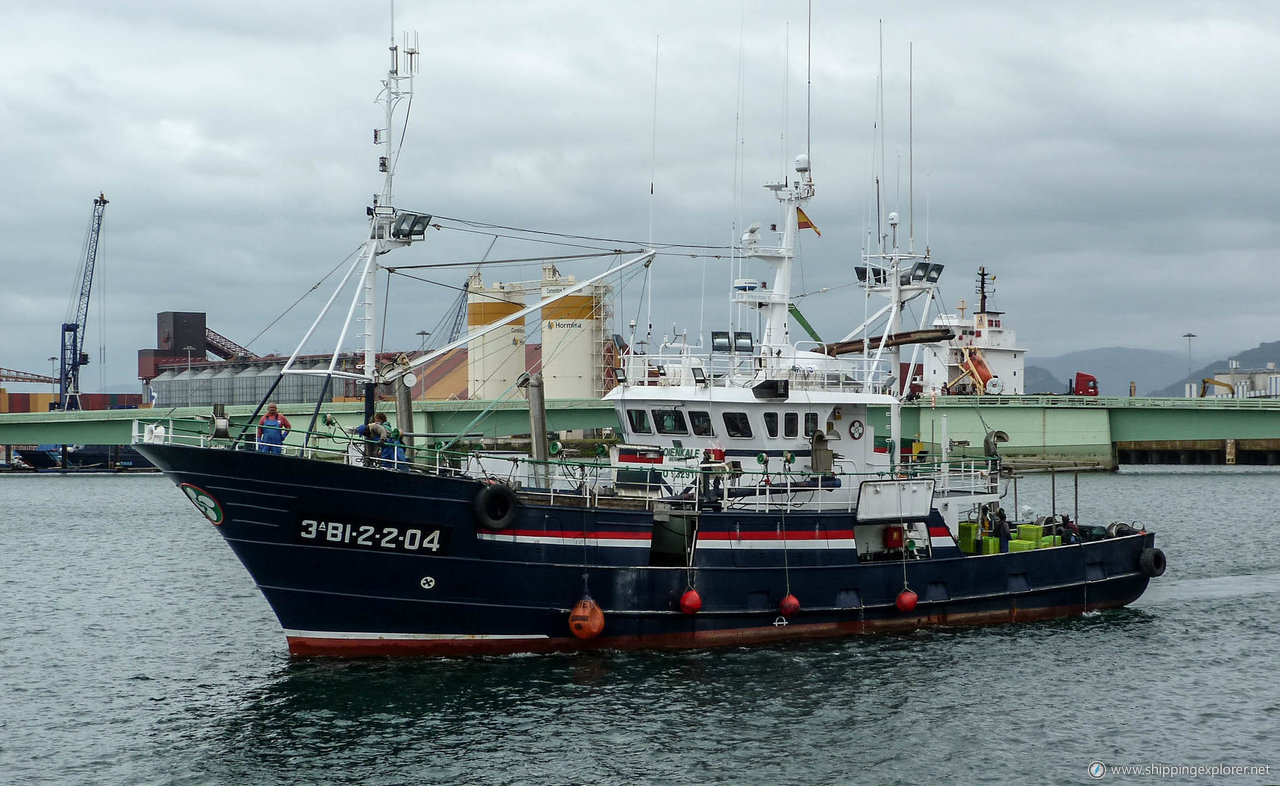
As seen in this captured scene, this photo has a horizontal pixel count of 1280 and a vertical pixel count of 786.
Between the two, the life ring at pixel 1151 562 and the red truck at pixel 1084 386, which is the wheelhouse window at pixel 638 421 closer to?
the life ring at pixel 1151 562

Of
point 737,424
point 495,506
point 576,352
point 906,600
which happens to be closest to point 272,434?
point 495,506

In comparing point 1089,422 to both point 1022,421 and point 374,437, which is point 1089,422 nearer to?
point 1022,421

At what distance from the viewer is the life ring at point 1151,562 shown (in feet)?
89.5

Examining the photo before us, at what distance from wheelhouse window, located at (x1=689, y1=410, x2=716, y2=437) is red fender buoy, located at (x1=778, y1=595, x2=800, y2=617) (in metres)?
4.01

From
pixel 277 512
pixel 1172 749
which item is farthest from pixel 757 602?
pixel 277 512

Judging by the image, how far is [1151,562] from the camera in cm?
2727

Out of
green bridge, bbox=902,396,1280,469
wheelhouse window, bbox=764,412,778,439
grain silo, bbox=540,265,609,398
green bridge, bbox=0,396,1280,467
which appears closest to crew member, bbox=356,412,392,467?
wheelhouse window, bbox=764,412,778,439

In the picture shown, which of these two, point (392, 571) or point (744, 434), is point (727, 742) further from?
point (744, 434)

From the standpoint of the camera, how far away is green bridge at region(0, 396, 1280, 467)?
70750 millimetres

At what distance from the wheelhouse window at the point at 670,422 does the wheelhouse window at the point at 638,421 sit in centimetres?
21

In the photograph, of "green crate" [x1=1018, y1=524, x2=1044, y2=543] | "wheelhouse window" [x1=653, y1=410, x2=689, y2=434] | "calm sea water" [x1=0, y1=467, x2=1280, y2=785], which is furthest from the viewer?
"green crate" [x1=1018, y1=524, x2=1044, y2=543]

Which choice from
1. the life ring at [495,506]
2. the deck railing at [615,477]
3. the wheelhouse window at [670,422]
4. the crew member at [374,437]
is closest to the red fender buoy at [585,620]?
the deck railing at [615,477]

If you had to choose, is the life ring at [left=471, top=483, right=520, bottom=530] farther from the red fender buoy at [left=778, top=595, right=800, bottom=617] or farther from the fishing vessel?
the red fender buoy at [left=778, top=595, right=800, bottom=617]

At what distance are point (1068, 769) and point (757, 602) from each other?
273 inches
